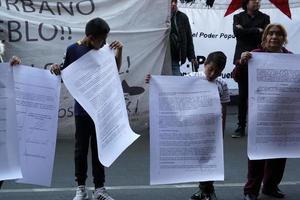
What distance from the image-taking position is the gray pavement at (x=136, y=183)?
6168mm

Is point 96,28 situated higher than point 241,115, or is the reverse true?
point 96,28

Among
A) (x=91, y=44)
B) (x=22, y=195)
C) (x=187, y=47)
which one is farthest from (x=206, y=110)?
(x=187, y=47)

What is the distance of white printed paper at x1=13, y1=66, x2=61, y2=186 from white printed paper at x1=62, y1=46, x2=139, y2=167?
196mm

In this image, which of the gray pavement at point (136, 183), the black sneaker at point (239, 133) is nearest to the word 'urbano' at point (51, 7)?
the gray pavement at point (136, 183)

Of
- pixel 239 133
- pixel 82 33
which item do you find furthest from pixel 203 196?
pixel 82 33

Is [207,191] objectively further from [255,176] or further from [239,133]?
[239,133]

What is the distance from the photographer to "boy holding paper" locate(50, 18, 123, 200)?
553 cm

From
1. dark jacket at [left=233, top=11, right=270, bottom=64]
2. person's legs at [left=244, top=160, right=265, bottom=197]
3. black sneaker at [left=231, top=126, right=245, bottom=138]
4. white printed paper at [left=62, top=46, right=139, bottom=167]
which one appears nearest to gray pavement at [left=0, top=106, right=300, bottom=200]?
person's legs at [left=244, top=160, right=265, bottom=197]

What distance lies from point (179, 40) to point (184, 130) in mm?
3683

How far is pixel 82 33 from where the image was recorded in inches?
342

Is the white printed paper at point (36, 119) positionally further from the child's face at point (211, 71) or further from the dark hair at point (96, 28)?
the child's face at point (211, 71)

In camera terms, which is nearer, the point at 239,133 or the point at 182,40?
the point at 182,40

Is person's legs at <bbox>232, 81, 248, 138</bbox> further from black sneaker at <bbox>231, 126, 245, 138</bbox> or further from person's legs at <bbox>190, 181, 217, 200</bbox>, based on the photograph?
person's legs at <bbox>190, 181, 217, 200</bbox>

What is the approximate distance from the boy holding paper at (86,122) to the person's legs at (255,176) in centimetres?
120
